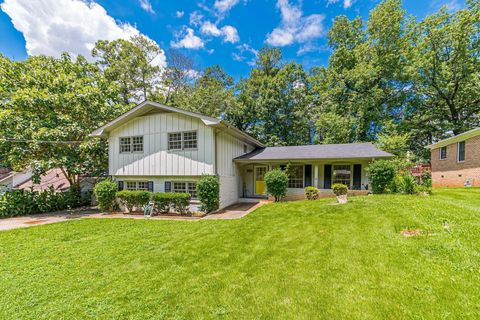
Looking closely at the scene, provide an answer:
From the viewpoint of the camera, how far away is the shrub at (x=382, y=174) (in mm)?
10406

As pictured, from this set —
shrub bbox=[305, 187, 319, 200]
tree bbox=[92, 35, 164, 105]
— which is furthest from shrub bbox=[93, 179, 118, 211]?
tree bbox=[92, 35, 164, 105]

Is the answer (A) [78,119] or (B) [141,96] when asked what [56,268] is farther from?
(B) [141,96]

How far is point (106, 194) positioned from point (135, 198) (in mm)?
1952

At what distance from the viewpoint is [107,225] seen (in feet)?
27.8

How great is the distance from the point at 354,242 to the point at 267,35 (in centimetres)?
2500

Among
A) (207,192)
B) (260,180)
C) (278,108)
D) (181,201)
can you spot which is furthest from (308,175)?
(278,108)

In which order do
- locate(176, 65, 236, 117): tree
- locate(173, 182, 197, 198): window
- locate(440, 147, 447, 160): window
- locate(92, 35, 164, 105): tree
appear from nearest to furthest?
locate(173, 182, 197, 198): window
locate(440, 147, 447, 160): window
locate(92, 35, 164, 105): tree
locate(176, 65, 236, 117): tree

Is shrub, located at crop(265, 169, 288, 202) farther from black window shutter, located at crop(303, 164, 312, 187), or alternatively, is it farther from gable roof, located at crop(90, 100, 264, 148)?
gable roof, located at crop(90, 100, 264, 148)

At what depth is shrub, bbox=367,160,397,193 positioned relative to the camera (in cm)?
1041

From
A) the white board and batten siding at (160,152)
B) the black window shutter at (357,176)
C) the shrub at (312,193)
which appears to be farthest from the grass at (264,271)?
the black window shutter at (357,176)

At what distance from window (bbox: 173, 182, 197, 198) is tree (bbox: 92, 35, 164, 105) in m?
15.6

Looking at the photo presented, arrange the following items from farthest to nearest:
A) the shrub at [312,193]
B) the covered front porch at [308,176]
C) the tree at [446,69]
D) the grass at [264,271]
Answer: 1. the tree at [446,69]
2. the covered front porch at [308,176]
3. the shrub at [312,193]
4. the grass at [264,271]

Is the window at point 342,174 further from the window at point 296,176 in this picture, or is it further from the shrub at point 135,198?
the shrub at point 135,198

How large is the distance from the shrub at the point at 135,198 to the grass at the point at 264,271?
4.05m
